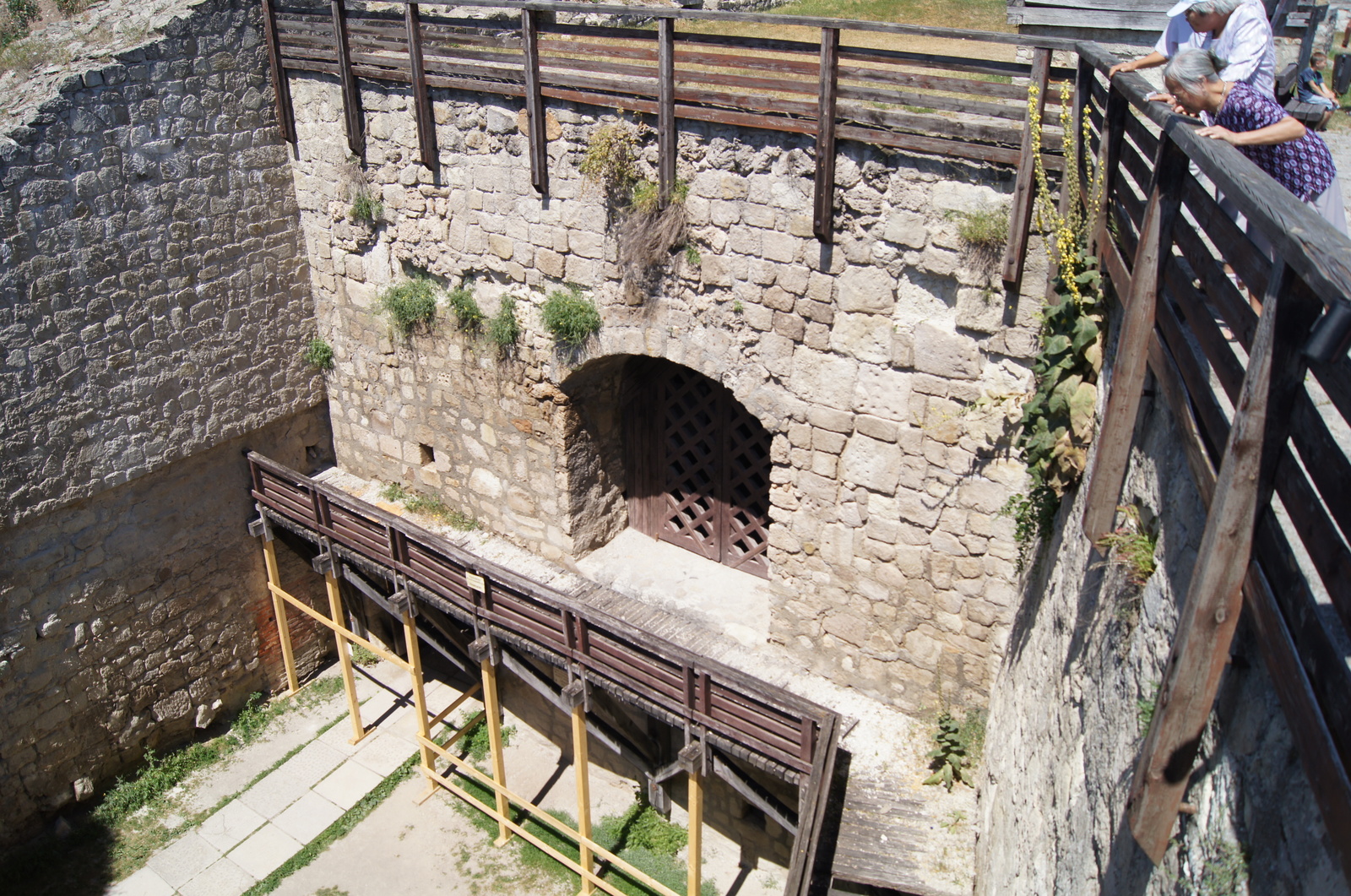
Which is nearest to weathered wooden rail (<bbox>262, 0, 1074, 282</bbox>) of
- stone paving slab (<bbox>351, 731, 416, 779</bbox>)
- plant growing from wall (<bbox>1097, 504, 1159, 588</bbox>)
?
plant growing from wall (<bbox>1097, 504, 1159, 588</bbox>)

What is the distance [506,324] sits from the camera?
6.98m

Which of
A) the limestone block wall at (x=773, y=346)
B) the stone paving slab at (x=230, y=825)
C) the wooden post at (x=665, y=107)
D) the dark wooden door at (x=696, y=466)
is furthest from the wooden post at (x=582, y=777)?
the wooden post at (x=665, y=107)

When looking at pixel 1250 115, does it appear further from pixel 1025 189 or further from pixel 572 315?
pixel 572 315

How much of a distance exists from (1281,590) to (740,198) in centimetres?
414

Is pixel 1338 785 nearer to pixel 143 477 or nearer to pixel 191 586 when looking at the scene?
pixel 143 477

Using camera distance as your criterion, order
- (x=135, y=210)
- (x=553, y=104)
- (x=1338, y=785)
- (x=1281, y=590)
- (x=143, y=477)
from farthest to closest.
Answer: (x=143, y=477)
(x=135, y=210)
(x=553, y=104)
(x=1281, y=590)
(x=1338, y=785)

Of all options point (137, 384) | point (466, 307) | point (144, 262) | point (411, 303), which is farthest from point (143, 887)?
point (466, 307)

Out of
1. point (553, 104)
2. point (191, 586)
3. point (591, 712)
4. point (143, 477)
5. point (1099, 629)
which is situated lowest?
point (591, 712)

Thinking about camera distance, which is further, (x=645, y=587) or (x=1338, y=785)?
(x=645, y=587)

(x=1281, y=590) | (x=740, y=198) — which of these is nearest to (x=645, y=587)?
(x=740, y=198)

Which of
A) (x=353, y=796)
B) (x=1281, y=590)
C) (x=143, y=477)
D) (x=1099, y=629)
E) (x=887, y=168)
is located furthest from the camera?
(x=353, y=796)

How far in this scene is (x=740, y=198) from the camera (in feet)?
18.6

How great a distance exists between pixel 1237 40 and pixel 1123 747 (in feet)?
8.83

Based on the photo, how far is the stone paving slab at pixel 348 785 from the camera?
812cm
